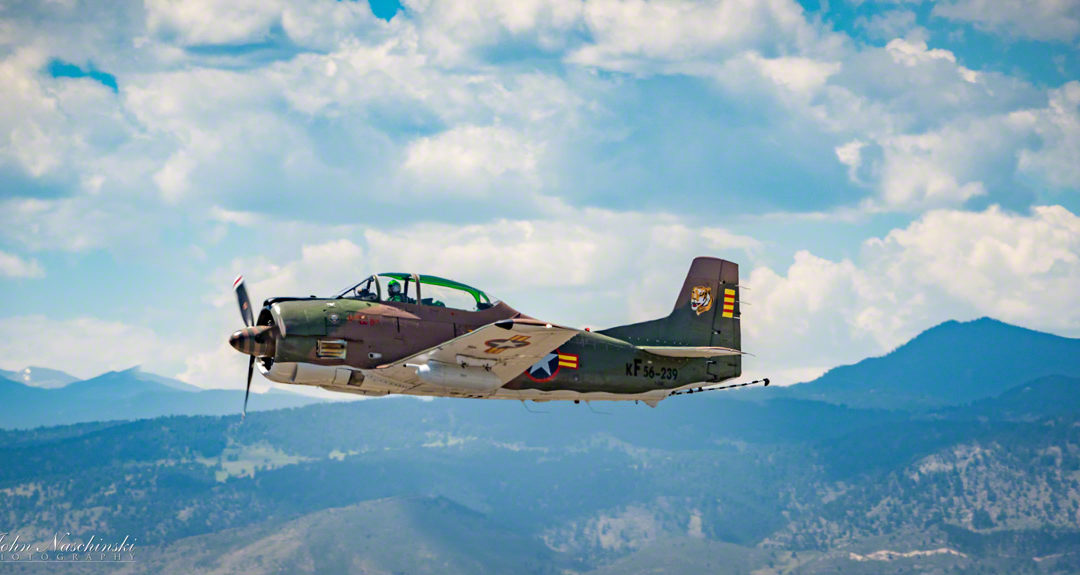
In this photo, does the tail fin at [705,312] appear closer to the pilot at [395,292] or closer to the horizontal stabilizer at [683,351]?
the horizontal stabilizer at [683,351]

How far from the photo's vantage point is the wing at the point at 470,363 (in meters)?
36.4

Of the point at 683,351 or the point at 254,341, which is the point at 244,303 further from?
the point at 683,351

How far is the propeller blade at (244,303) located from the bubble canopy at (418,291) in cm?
426

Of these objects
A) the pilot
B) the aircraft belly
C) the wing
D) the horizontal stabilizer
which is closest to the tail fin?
the horizontal stabilizer

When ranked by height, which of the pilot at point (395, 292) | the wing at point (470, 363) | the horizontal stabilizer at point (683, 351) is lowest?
the wing at point (470, 363)

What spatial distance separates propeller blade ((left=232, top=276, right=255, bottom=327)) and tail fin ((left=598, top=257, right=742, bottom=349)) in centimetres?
1483

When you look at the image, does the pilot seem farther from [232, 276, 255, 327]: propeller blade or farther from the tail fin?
Answer: the tail fin

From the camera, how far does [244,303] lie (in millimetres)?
40469

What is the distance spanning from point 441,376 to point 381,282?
3773 millimetres

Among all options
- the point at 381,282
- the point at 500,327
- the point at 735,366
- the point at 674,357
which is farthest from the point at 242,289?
the point at 735,366

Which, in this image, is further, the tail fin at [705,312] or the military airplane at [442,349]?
the tail fin at [705,312]

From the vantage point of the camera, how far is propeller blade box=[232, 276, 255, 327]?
4006cm

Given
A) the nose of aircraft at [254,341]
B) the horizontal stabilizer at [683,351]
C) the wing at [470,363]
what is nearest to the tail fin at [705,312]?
the horizontal stabilizer at [683,351]

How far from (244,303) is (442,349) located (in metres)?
7.89
